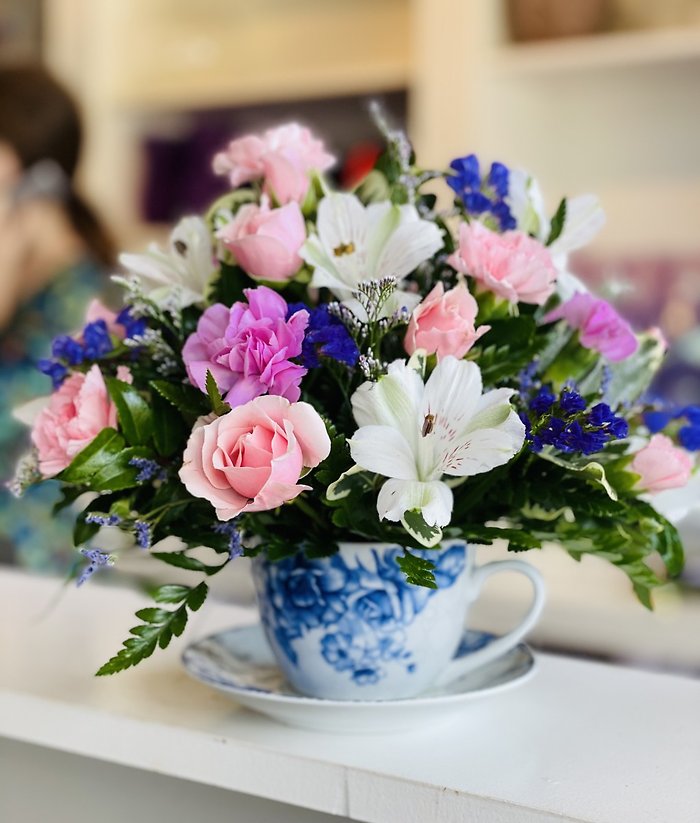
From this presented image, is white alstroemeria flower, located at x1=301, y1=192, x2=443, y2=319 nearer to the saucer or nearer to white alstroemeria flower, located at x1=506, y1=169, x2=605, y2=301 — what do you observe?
white alstroemeria flower, located at x1=506, y1=169, x2=605, y2=301

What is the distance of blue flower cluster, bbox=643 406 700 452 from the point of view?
697 millimetres

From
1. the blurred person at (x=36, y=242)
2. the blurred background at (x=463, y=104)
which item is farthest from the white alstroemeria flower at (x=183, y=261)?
the blurred person at (x=36, y=242)

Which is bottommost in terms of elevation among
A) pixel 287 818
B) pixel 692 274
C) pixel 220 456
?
pixel 692 274

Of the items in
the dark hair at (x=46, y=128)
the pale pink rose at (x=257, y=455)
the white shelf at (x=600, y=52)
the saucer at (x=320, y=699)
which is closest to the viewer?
the pale pink rose at (x=257, y=455)

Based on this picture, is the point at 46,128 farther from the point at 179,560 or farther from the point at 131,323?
the point at 179,560

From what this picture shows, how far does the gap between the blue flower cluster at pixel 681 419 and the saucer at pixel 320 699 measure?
170 mm

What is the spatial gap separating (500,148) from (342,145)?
1.55 feet

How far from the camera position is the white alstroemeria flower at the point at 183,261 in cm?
69

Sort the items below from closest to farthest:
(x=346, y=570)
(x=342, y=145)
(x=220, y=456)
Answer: (x=220, y=456) < (x=346, y=570) < (x=342, y=145)

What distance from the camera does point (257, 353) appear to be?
1.88 feet

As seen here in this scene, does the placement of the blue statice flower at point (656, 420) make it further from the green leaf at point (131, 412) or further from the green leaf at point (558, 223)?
the green leaf at point (131, 412)

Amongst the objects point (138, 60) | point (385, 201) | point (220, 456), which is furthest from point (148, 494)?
point (138, 60)

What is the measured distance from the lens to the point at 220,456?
0.56 m

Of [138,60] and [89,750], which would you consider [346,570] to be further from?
[138,60]
